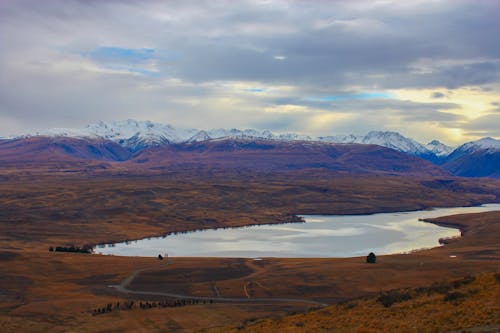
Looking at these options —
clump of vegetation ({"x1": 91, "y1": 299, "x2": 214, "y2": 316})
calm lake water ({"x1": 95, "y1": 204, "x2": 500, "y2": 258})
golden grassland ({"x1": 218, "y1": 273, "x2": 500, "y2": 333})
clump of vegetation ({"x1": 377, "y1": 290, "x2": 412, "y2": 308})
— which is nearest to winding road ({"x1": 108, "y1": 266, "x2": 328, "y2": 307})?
clump of vegetation ({"x1": 91, "y1": 299, "x2": 214, "y2": 316})

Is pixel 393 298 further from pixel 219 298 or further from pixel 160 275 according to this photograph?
pixel 160 275

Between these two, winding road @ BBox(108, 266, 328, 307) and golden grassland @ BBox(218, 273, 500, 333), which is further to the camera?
winding road @ BBox(108, 266, 328, 307)

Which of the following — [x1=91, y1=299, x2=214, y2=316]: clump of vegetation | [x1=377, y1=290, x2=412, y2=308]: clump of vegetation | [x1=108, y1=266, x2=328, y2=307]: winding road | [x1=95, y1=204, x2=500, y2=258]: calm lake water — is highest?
[x1=377, y1=290, x2=412, y2=308]: clump of vegetation

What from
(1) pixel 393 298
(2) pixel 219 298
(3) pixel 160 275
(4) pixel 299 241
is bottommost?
(4) pixel 299 241

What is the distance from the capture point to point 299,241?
11650 cm

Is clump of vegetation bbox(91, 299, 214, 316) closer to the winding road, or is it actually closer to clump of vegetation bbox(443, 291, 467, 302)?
the winding road

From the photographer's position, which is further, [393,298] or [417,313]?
[393,298]

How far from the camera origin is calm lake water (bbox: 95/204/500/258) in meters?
102

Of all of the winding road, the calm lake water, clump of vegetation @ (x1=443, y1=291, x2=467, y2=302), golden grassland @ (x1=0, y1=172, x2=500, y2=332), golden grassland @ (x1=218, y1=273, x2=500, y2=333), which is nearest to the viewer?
golden grassland @ (x1=218, y1=273, x2=500, y2=333)

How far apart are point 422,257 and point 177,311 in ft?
143

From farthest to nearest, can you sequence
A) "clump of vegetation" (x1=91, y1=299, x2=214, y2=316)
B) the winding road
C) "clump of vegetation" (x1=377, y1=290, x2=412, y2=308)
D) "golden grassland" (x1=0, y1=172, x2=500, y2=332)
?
the winding road
"clump of vegetation" (x1=91, y1=299, x2=214, y2=316)
"golden grassland" (x1=0, y1=172, x2=500, y2=332)
"clump of vegetation" (x1=377, y1=290, x2=412, y2=308)

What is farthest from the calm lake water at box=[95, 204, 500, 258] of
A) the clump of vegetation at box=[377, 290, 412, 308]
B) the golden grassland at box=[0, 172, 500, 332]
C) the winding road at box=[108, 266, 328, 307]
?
the clump of vegetation at box=[377, 290, 412, 308]

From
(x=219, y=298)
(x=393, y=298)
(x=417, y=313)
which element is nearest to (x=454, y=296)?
(x=417, y=313)

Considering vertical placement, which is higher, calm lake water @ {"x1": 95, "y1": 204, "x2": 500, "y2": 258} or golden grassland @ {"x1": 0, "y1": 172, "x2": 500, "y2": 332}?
golden grassland @ {"x1": 0, "y1": 172, "x2": 500, "y2": 332}
